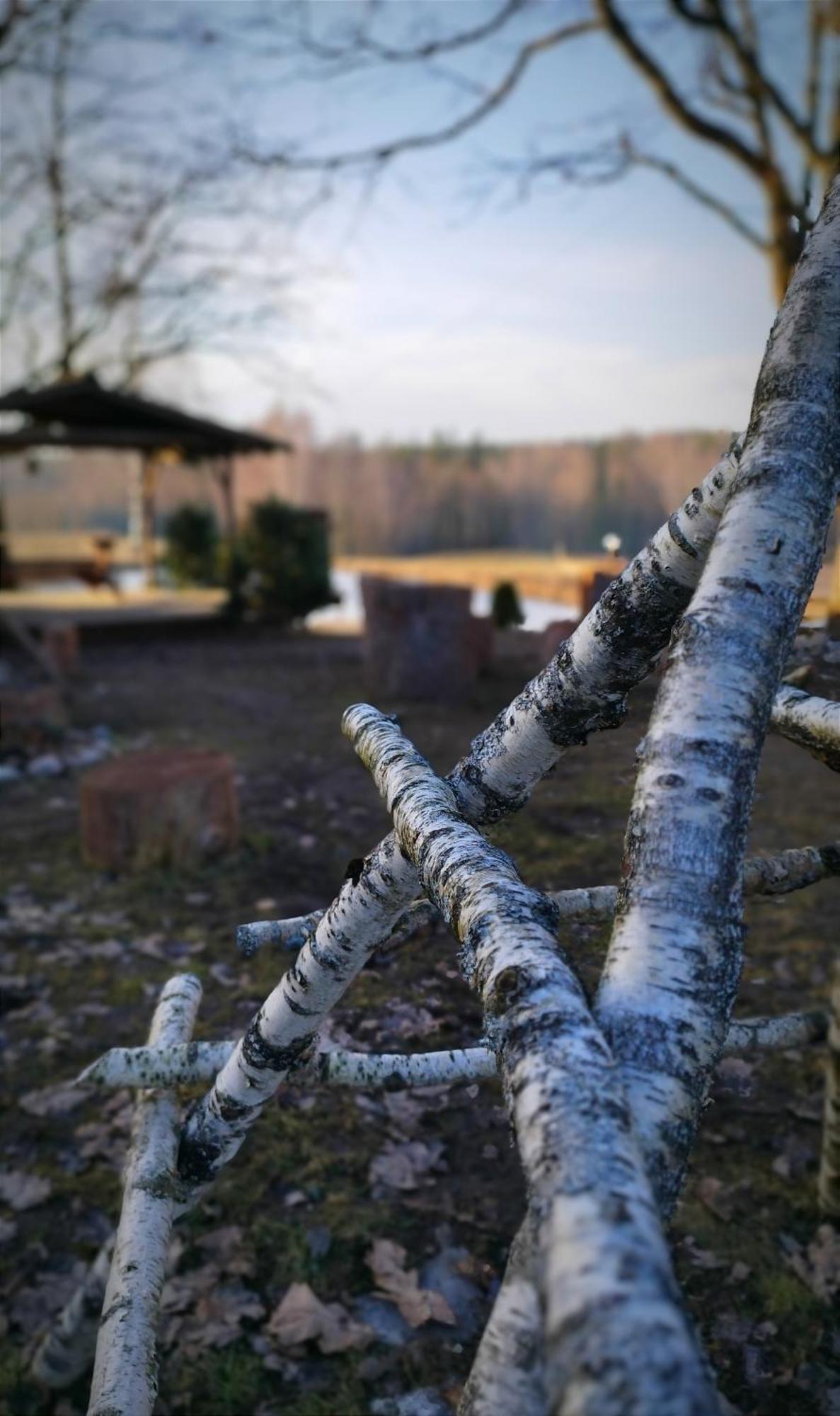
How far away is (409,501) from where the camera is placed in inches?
1671

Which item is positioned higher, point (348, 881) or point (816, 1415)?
point (348, 881)

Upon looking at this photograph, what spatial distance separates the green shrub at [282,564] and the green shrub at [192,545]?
518 centimetres

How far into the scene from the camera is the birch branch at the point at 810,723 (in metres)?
1.66

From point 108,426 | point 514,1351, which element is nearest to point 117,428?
point 108,426

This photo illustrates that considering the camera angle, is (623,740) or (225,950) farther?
(225,950)

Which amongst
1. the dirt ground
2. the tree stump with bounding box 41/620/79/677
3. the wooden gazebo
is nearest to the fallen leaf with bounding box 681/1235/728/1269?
the dirt ground

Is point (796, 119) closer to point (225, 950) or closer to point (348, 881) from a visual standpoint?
point (225, 950)

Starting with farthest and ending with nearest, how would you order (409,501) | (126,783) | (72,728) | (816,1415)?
(409,501) < (72,728) < (126,783) < (816,1415)

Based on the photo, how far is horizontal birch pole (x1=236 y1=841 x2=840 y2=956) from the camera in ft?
5.85

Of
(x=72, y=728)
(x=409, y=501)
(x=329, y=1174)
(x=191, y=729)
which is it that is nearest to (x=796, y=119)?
(x=191, y=729)

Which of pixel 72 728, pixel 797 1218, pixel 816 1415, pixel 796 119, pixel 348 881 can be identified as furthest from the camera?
pixel 796 119

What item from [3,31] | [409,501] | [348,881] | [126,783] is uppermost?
[3,31]

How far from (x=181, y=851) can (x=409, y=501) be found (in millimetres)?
38344

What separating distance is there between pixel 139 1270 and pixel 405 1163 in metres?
1.62
